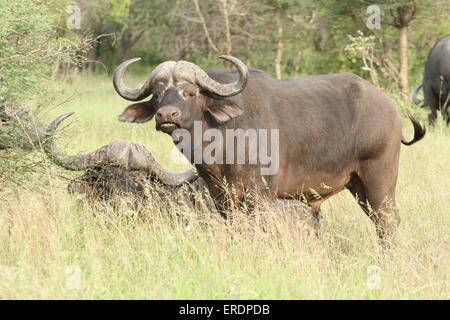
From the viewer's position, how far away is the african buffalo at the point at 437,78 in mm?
13641

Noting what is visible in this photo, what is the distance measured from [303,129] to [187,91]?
0.99 meters

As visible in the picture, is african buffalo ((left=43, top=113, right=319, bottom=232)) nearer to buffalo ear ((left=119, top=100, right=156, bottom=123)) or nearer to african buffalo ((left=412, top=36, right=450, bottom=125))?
buffalo ear ((left=119, top=100, right=156, bottom=123))

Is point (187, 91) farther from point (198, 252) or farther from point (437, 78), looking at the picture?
point (437, 78)

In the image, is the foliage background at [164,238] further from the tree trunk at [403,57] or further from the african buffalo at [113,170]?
the tree trunk at [403,57]

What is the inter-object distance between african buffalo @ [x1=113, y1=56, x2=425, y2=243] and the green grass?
255 millimetres

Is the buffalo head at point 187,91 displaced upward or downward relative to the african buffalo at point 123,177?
upward

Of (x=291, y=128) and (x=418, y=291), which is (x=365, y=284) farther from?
(x=291, y=128)

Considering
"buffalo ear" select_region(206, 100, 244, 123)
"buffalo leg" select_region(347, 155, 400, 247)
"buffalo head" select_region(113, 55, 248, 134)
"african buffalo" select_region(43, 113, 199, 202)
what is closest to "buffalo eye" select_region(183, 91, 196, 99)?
"buffalo head" select_region(113, 55, 248, 134)

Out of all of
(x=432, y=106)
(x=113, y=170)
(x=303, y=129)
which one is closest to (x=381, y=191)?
(x=303, y=129)

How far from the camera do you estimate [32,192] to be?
21.4 ft

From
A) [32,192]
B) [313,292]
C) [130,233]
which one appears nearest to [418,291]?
[313,292]

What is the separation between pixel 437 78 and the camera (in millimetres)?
13852

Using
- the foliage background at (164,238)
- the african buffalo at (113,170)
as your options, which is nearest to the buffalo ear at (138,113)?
the african buffalo at (113,170)

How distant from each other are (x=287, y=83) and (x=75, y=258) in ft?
7.11
